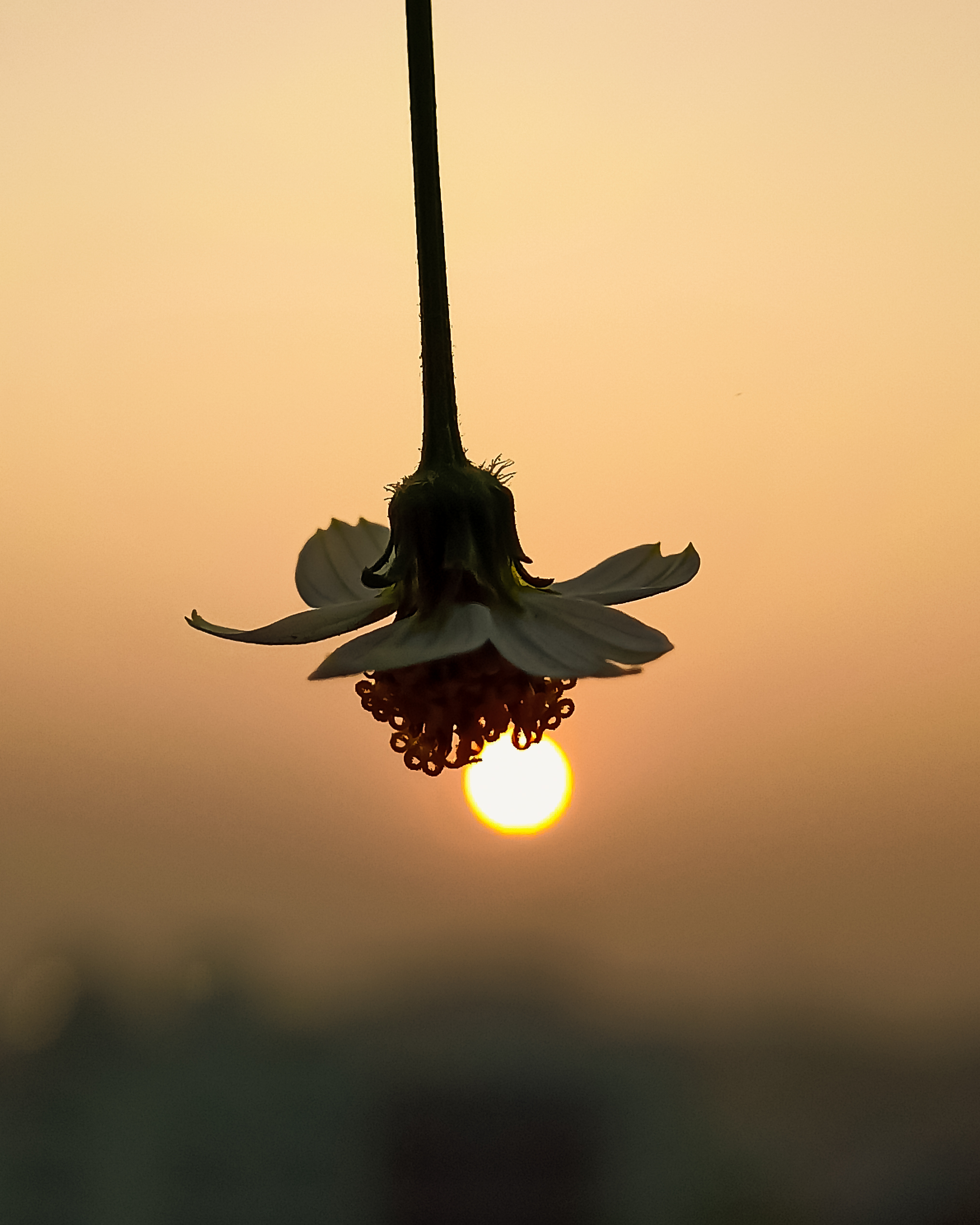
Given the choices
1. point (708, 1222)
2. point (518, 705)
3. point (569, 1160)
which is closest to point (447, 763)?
point (518, 705)

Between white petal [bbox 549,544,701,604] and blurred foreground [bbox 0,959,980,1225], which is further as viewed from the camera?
blurred foreground [bbox 0,959,980,1225]

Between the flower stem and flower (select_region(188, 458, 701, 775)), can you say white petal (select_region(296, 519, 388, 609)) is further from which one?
the flower stem

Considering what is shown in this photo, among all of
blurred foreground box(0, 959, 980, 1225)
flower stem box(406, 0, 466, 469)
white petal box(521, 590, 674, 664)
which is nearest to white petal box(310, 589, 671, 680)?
white petal box(521, 590, 674, 664)

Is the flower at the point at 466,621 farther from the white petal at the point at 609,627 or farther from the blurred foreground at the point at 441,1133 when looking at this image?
the blurred foreground at the point at 441,1133

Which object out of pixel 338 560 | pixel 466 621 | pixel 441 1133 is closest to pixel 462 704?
pixel 466 621

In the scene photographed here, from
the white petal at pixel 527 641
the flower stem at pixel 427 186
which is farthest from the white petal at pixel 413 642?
the flower stem at pixel 427 186

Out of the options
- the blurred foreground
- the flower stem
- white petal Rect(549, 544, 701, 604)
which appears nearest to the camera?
the flower stem

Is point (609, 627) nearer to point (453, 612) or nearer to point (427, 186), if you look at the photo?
point (453, 612)
